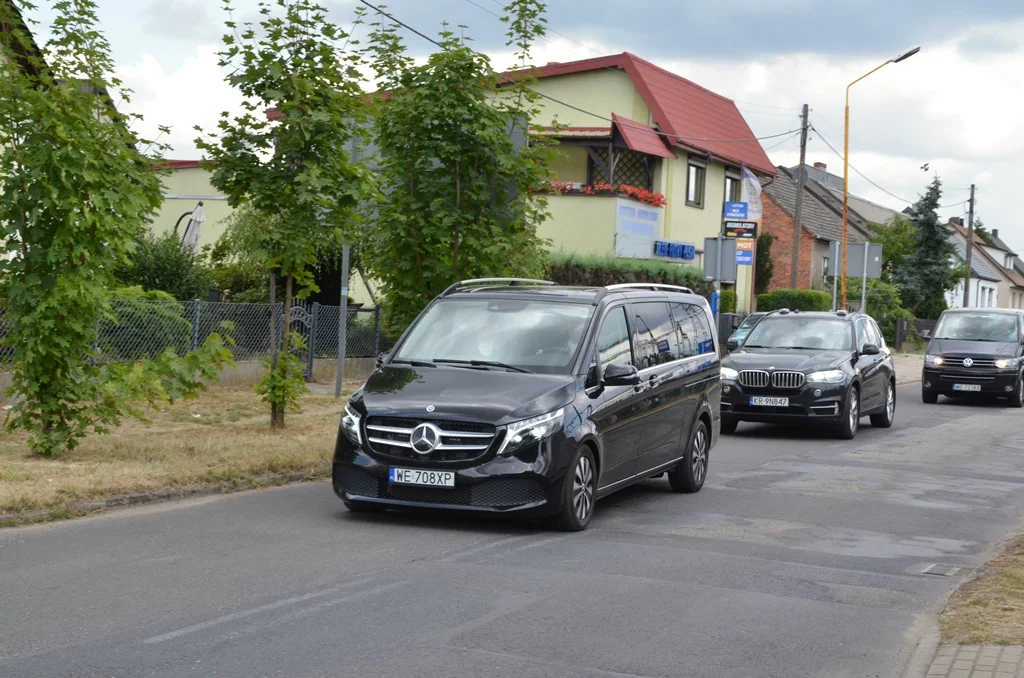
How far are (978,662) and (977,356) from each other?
21.7 m

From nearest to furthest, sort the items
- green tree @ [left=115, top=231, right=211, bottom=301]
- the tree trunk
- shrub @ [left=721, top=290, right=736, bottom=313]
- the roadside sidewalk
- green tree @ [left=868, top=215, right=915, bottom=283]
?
the roadside sidewalk, the tree trunk, green tree @ [left=115, top=231, right=211, bottom=301], shrub @ [left=721, top=290, right=736, bottom=313], green tree @ [left=868, top=215, right=915, bottom=283]

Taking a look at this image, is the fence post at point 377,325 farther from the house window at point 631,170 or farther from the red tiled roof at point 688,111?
the house window at point 631,170

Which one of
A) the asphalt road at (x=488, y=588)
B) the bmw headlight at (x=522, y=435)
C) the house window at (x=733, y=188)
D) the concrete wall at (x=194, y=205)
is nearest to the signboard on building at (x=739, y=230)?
the asphalt road at (x=488, y=588)

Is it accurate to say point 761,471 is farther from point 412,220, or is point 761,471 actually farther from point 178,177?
point 178,177

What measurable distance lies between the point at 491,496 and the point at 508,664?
3363 mm

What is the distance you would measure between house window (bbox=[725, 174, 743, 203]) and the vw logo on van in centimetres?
3771

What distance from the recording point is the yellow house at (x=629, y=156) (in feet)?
124

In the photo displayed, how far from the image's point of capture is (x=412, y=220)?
1566 cm

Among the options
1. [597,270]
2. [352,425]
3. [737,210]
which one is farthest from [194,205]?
[352,425]

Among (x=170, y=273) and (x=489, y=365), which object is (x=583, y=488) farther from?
(x=170, y=273)

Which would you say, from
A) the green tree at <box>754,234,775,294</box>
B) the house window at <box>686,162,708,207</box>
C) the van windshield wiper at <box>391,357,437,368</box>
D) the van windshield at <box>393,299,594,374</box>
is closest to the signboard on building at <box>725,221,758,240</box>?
the house window at <box>686,162,708,207</box>

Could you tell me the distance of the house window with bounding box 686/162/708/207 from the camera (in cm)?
4223

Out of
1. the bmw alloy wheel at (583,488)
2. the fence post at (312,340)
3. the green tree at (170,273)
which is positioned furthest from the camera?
the fence post at (312,340)

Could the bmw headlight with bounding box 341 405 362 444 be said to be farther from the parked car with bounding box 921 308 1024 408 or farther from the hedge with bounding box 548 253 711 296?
the hedge with bounding box 548 253 711 296
